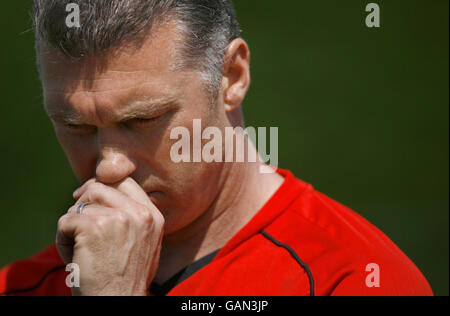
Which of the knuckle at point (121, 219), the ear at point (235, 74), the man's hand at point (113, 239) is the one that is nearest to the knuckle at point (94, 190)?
the man's hand at point (113, 239)

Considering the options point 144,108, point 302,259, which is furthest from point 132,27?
point 302,259

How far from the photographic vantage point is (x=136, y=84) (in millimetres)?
1792

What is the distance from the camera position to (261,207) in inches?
84.5

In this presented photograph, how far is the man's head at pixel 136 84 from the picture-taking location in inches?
70.8

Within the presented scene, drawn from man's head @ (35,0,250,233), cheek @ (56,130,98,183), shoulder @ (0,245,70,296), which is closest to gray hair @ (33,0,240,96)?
man's head @ (35,0,250,233)

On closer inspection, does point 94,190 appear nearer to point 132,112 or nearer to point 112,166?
point 112,166

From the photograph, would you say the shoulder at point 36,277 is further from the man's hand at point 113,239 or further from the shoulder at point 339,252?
the shoulder at point 339,252

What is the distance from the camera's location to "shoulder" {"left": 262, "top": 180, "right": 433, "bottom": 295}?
1.83m

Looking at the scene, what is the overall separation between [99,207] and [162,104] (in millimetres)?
374

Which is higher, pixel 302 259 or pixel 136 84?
pixel 136 84

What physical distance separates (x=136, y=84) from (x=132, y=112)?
0.09 meters
